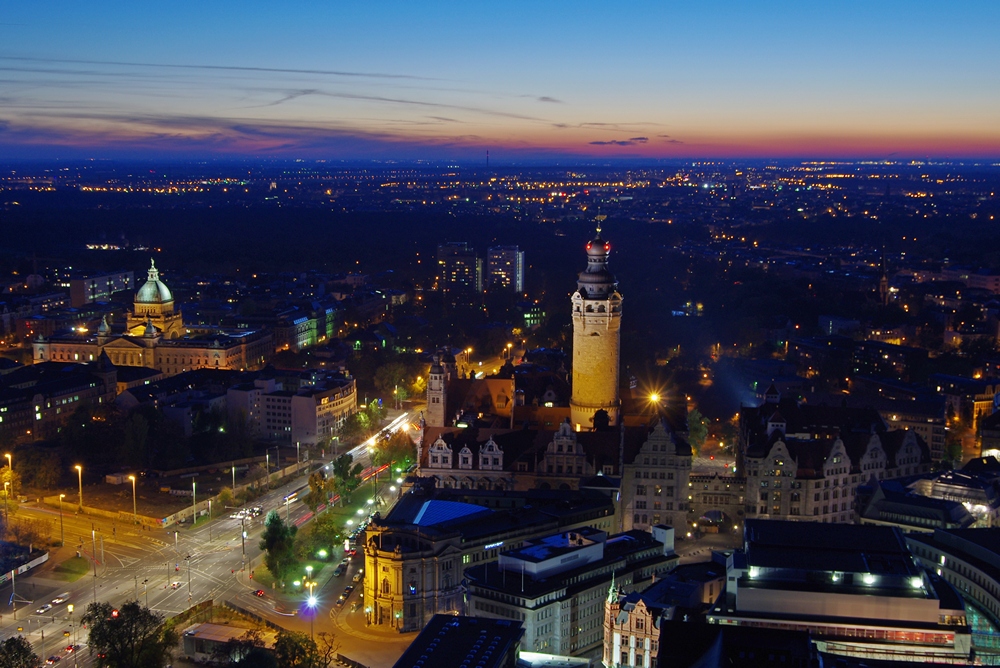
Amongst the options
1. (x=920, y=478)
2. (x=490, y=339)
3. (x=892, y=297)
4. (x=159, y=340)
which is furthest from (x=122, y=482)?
(x=892, y=297)

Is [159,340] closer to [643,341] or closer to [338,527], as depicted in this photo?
[643,341]

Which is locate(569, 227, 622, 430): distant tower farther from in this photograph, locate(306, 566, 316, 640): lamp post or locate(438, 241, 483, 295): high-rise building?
locate(438, 241, 483, 295): high-rise building

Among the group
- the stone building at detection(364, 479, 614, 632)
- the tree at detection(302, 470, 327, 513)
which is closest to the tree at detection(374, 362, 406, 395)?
the tree at detection(302, 470, 327, 513)

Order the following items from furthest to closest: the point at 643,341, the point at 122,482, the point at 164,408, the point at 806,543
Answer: the point at 643,341, the point at 164,408, the point at 122,482, the point at 806,543

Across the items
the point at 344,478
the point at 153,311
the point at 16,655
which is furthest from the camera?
the point at 153,311

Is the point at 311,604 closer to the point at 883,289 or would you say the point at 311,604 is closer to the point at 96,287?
the point at 883,289

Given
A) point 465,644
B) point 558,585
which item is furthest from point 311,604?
point 465,644

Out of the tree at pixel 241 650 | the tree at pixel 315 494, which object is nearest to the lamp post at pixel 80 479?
the tree at pixel 315 494
